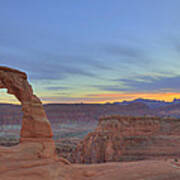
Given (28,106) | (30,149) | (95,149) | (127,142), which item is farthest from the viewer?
(127,142)

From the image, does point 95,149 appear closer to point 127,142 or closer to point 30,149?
point 127,142

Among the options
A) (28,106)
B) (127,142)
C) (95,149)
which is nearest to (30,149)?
(28,106)

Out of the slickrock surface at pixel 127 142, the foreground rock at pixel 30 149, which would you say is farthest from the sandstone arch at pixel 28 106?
the slickrock surface at pixel 127 142

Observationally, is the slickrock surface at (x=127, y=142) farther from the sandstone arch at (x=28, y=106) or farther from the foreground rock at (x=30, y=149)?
the sandstone arch at (x=28, y=106)

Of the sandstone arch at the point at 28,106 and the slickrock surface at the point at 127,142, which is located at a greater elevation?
the sandstone arch at the point at 28,106

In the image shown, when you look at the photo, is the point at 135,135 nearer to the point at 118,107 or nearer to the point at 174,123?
the point at 174,123

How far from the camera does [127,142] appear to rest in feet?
82.7

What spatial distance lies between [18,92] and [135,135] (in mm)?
18638

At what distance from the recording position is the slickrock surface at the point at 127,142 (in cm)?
2395

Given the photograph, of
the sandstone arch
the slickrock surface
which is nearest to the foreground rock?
the sandstone arch

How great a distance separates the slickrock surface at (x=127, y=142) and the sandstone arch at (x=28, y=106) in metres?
12.8

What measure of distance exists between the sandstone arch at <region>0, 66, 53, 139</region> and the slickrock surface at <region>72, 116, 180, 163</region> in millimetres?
12783

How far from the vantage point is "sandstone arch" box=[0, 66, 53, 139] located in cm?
1157

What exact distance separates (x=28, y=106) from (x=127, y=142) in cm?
1617
